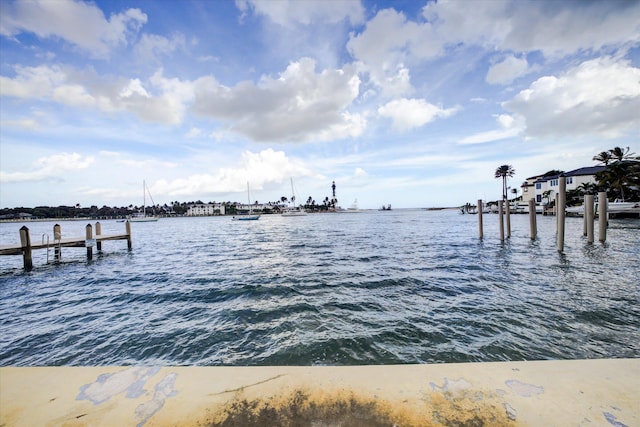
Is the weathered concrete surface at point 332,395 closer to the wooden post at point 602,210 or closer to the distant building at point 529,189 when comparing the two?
the wooden post at point 602,210

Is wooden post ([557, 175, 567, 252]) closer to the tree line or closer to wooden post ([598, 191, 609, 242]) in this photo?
wooden post ([598, 191, 609, 242])

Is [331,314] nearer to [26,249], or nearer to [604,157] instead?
[26,249]

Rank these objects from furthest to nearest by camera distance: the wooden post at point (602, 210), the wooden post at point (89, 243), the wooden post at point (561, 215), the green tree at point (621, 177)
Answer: the green tree at point (621, 177) → the wooden post at point (89, 243) → the wooden post at point (602, 210) → the wooden post at point (561, 215)

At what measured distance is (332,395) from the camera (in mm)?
2250

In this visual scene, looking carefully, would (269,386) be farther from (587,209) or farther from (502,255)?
(587,209)

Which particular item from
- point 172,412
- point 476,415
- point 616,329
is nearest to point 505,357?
point 616,329

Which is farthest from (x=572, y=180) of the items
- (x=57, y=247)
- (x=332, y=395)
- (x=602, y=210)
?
(x=57, y=247)

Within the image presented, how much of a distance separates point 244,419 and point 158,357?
493cm

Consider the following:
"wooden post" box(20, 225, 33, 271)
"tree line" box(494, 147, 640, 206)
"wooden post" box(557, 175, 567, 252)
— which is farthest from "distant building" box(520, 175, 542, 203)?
"wooden post" box(20, 225, 33, 271)

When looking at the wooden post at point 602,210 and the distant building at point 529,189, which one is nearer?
the wooden post at point 602,210

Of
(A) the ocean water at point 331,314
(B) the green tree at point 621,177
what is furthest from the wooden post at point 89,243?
(B) the green tree at point 621,177

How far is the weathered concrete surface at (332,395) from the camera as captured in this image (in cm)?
200

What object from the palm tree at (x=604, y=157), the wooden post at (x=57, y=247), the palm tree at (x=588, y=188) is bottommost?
the wooden post at (x=57, y=247)

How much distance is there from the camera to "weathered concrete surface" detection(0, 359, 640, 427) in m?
2.00
